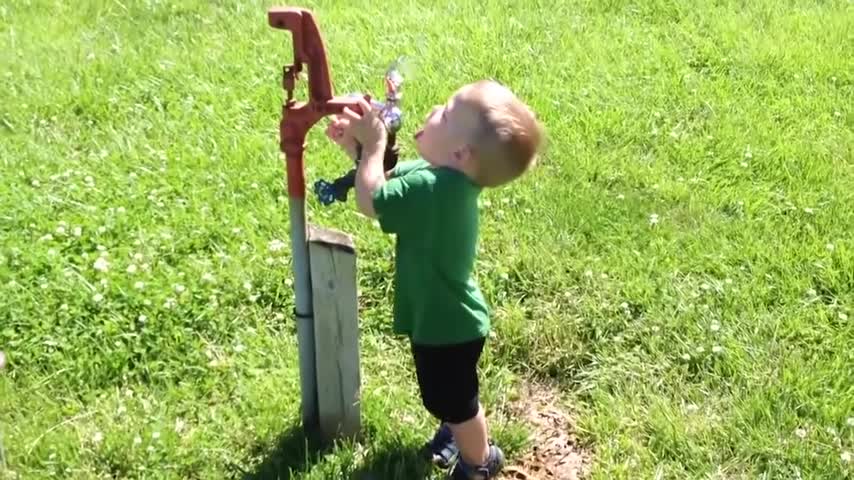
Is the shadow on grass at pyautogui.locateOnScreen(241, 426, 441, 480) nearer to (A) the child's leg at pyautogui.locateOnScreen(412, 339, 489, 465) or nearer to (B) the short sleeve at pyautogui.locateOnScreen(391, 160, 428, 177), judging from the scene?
(A) the child's leg at pyautogui.locateOnScreen(412, 339, 489, 465)

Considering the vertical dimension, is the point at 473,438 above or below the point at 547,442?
above

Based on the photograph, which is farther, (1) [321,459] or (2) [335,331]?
(1) [321,459]

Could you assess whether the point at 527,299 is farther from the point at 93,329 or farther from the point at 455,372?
the point at 93,329

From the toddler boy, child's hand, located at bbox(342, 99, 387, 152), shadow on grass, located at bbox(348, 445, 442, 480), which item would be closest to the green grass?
shadow on grass, located at bbox(348, 445, 442, 480)

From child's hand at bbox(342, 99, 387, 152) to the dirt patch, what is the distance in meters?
1.29

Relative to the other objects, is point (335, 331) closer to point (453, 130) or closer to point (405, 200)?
point (405, 200)

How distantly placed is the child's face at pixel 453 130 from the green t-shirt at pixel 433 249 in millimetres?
39

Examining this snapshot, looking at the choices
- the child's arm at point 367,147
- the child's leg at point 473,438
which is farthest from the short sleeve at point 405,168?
the child's leg at point 473,438

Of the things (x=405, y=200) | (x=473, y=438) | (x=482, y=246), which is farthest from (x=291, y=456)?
(x=482, y=246)

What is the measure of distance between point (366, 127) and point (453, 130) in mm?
235

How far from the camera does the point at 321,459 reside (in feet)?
11.3

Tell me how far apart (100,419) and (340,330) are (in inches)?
36.2

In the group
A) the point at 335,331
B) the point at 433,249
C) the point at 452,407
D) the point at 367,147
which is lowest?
the point at 452,407

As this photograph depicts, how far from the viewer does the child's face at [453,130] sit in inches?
110
